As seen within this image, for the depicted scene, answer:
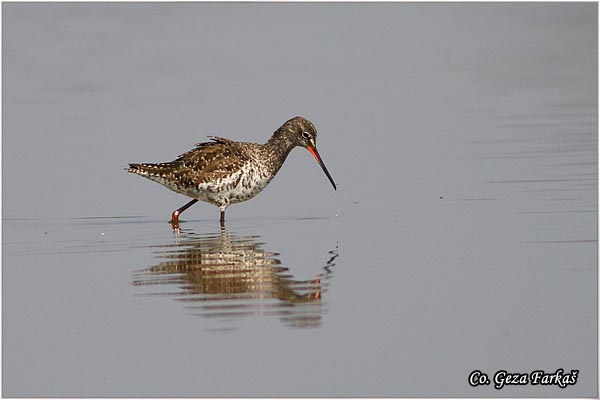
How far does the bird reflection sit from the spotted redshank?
1.15m

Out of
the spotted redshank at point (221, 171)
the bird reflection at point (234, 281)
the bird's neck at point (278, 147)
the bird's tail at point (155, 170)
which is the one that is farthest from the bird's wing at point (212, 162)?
the bird reflection at point (234, 281)

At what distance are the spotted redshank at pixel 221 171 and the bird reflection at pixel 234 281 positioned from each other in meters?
1.15

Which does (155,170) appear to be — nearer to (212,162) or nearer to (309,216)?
(212,162)

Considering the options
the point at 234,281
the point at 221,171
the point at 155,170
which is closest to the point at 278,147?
the point at 221,171

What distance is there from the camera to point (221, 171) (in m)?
14.9

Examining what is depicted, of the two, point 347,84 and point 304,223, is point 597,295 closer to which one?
point 304,223

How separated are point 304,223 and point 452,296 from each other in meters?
3.90

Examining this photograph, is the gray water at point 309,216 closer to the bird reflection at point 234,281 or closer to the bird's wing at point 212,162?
the bird reflection at point 234,281

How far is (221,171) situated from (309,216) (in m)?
1.11

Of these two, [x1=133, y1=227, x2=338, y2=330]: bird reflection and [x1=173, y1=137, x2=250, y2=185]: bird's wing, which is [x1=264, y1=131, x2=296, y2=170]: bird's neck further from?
[x1=133, y1=227, x2=338, y2=330]: bird reflection

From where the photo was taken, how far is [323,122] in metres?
20.3

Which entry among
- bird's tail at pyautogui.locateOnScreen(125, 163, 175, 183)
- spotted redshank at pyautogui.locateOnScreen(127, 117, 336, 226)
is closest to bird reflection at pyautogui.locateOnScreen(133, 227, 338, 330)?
spotted redshank at pyautogui.locateOnScreen(127, 117, 336, 226)

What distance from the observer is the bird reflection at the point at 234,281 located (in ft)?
34.7

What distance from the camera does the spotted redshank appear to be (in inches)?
589
